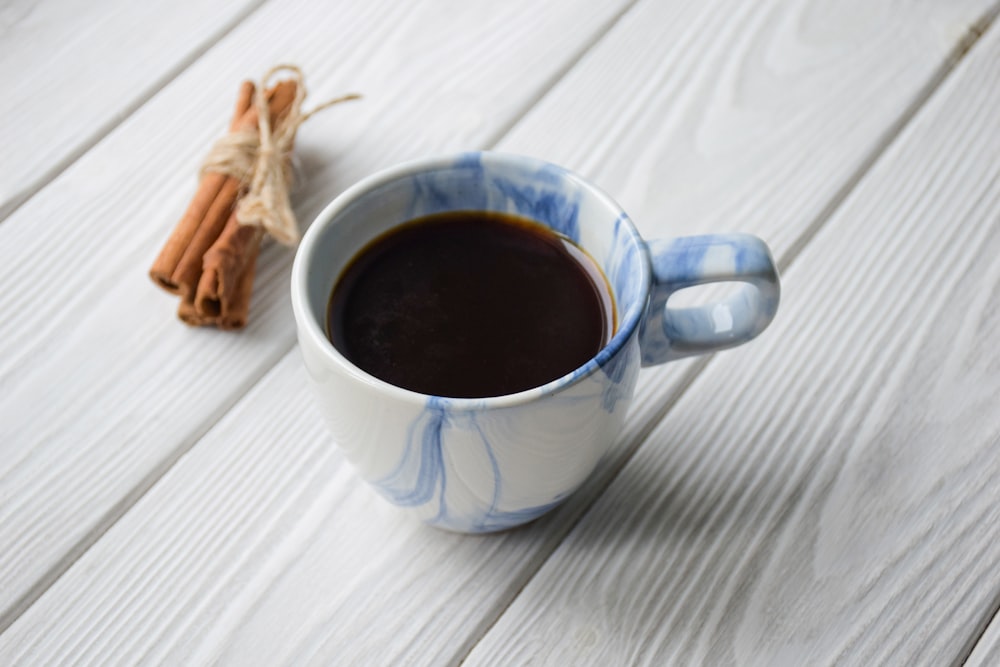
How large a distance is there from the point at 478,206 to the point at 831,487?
29 cm

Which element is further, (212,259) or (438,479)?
(212,259)

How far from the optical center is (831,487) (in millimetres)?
650

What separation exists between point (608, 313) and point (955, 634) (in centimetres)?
27

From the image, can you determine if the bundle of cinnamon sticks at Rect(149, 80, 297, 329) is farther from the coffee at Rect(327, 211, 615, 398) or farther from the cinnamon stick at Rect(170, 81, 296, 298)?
the coffee at Rect(327, 211, 615, 398)

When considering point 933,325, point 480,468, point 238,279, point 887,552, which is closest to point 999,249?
point 933,325

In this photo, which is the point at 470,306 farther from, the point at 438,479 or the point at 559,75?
the point at 559,75

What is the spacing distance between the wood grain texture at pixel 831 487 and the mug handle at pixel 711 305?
0.11m

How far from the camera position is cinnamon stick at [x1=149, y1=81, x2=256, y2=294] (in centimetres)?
72

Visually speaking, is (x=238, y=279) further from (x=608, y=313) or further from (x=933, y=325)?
(x=933, y=325)

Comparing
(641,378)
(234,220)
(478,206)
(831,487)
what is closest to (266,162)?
(234,220)

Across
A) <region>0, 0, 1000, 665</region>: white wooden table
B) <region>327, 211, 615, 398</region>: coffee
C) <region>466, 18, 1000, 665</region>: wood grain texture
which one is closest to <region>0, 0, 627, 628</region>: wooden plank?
<region>0, 0, 1000, 665</region>: white wooden table

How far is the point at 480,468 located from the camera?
0.53 metres

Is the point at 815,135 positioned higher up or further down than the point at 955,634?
higher up

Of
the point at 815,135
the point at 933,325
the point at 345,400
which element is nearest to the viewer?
the point at 345,400
